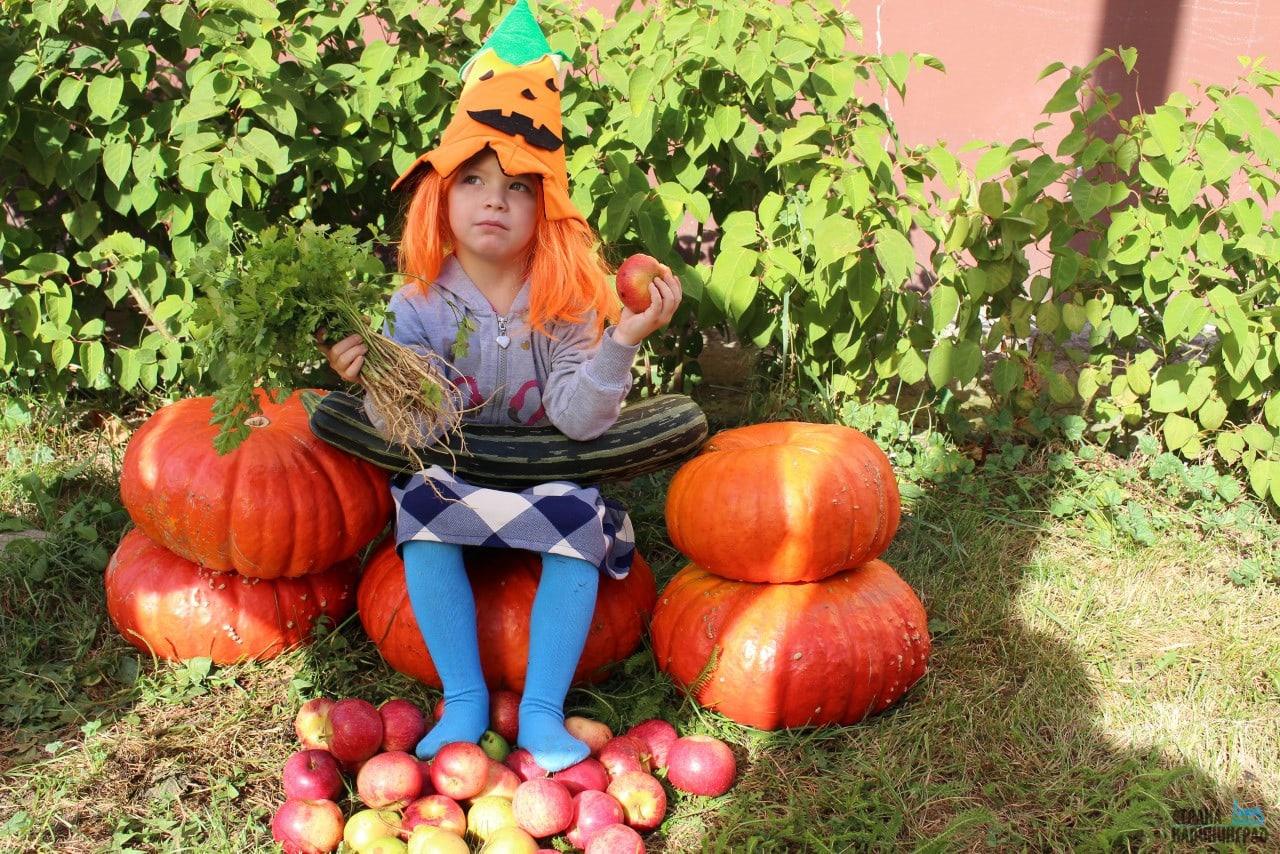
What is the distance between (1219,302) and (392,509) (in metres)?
2.38

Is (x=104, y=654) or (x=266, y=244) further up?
(x=266, y=244)

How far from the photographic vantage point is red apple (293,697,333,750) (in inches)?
96.3

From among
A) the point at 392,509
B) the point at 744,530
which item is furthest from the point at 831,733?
the point at 392,509

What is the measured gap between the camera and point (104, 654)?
288 cm

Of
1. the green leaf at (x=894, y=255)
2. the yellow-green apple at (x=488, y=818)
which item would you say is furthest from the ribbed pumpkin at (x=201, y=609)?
the green leaf at (x=894, y=255)

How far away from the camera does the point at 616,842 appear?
84.7 inches

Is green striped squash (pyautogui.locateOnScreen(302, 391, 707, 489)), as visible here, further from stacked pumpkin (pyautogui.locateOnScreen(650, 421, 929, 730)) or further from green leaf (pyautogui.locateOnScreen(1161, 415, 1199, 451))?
green leaf (pyautogui.locateOnScreen(1161, 415, 1199, 451))

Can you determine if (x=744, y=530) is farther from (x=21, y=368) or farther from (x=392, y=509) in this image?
(x=21, y=368)

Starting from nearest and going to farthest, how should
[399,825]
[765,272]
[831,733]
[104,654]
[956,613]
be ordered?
1. [399,825]
2. [831,733]
3. [104,654]
4. [956,613]
5. [765,272]

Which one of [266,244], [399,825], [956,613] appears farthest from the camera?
[956,613]

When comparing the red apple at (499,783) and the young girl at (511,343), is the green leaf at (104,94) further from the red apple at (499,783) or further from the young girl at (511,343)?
the red apple at (499,783)

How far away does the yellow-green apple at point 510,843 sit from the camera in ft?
6.91

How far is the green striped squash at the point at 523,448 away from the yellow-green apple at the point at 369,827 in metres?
0.82

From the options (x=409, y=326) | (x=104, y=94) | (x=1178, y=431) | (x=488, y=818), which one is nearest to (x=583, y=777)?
(x=488, y=818)
